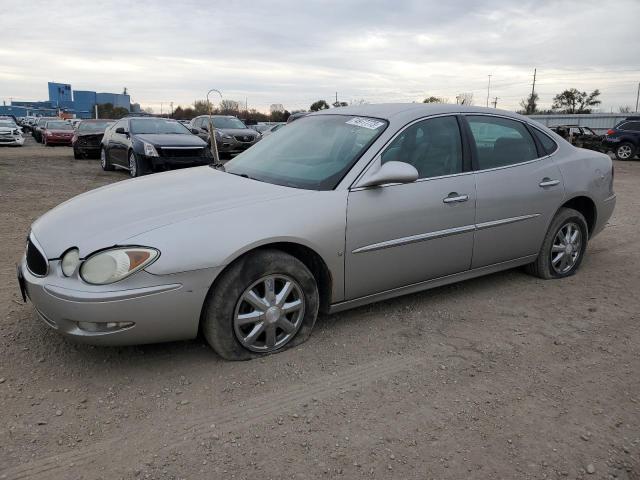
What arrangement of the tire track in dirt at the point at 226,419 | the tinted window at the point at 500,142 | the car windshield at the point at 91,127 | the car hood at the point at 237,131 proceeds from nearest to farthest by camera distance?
the tire track in dirt at the point at 226,419
the tinted window at the point at 500,142
the car hood at the point at 237,131
the car windshield at the point at 91,127

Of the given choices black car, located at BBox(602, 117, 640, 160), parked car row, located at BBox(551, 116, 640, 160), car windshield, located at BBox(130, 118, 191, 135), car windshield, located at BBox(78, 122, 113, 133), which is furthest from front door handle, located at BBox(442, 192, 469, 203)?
black car, located at BBox(602, 117, 640, 160)

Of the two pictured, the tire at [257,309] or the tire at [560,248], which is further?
the tire at [560,248]

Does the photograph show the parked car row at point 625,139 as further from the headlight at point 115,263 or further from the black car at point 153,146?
the headlight at point 115,263

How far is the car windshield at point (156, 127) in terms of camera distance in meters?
12.5

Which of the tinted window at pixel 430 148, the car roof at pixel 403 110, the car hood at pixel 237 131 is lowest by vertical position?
the car hood at pixel 237 131

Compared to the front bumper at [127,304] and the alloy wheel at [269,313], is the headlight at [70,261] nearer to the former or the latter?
the front bumper at [127,304]

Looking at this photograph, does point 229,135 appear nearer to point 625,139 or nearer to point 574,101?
point 625,139

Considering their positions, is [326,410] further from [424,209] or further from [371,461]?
[424,209]

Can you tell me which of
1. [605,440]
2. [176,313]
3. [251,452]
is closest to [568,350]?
[605,440]

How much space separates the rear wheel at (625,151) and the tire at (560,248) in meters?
19.3

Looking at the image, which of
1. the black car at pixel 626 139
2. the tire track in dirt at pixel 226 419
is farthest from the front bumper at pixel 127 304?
the black car at pixel 626 139

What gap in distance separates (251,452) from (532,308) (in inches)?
106

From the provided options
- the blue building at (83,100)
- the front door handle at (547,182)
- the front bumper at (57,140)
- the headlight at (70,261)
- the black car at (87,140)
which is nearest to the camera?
the headlight at (70,261)

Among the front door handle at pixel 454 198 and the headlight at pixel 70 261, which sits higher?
the front door handle at pixel 454 198
